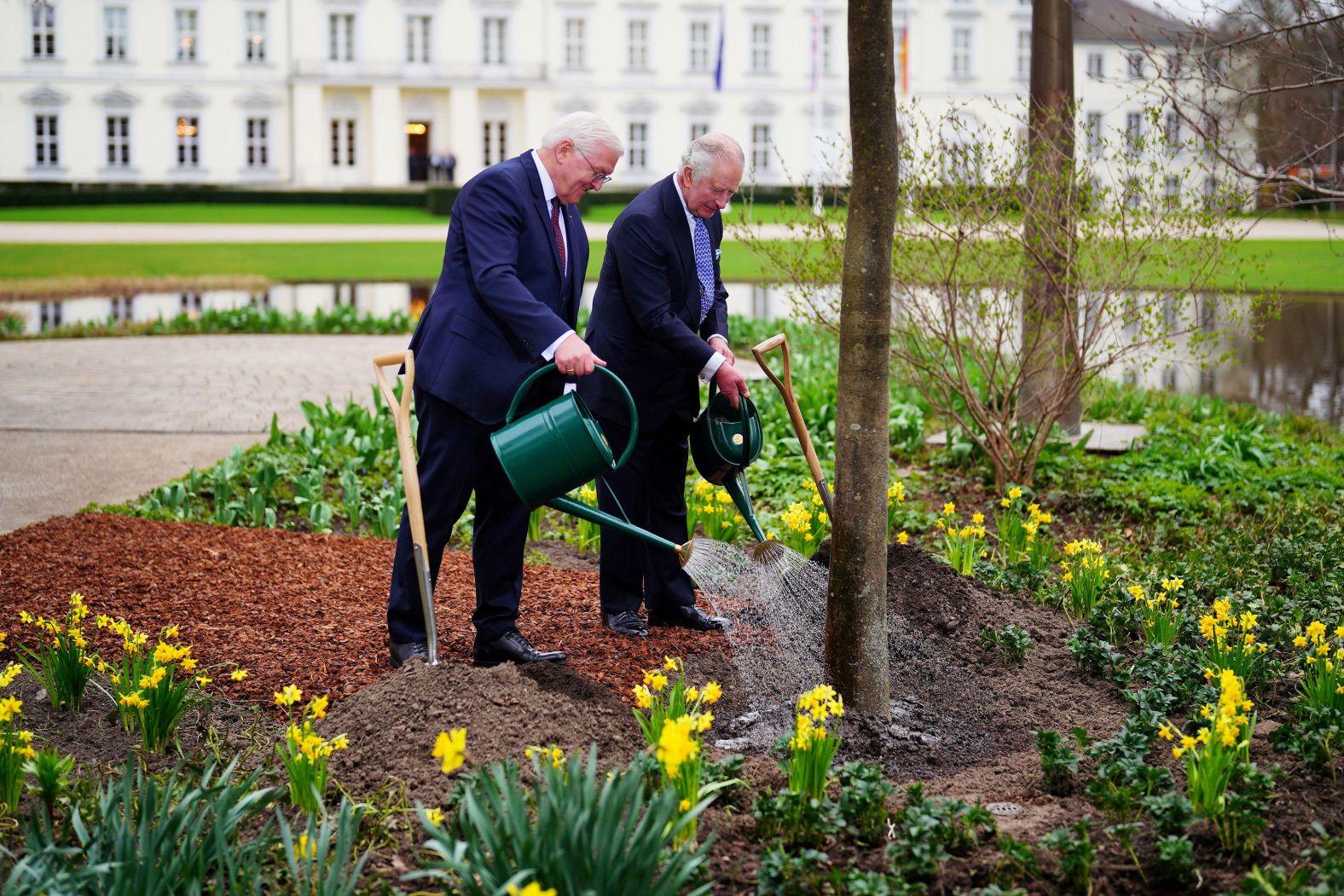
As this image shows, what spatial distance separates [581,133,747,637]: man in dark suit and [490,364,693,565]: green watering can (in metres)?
0.53

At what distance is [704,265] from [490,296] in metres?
0.86

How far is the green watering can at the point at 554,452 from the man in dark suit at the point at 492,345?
0.20 m

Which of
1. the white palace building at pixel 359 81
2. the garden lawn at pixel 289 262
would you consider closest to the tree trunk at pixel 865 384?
the garden lawn at pixel 289 262

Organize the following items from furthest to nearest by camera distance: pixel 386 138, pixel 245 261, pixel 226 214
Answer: pixel 386 138, pixel 226 214, pixel 245 261

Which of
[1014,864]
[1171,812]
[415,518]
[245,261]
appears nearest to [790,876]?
[1014,864]

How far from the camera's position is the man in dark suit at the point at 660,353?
12.6 ft

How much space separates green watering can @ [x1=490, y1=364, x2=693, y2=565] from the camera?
327cm

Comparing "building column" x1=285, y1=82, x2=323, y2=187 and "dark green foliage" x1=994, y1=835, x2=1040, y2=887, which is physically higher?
"building column" x1=285, y1=82, x2=323, y2=187

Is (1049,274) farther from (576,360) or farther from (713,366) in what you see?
(576,360)

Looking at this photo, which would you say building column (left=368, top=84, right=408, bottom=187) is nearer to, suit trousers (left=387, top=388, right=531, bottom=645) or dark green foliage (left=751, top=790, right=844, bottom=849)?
suit trousers (left=387, top=388, right=531, bottom=645)

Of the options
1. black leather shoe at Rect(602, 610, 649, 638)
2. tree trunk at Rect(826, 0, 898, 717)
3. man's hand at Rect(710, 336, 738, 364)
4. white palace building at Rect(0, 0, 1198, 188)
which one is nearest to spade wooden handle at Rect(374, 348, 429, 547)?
black leather shoe at Rect(602, 610, 649, 638)

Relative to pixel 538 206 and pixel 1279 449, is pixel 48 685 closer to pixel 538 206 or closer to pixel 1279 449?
pixel 538 206

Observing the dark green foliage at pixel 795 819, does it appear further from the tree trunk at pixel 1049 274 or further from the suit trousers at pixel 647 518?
the tree trunk at pixel 1049 274

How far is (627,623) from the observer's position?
408 cm
